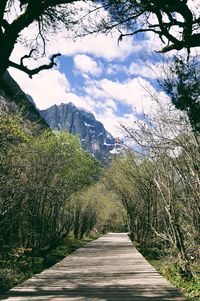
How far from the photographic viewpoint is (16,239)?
22.5 meters

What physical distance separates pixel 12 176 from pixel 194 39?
12.9 m

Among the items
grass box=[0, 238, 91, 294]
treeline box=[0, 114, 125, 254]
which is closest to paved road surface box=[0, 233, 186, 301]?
grass box=[0, 238, 91, 294]

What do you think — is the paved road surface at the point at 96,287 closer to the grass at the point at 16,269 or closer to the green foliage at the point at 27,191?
the grass at the point at 16,269

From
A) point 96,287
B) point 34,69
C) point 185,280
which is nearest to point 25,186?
point 96,287

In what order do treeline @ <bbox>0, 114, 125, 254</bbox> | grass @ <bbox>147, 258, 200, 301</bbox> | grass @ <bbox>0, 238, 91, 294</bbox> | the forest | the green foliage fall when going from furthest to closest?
1. the green foliage
2. treeline @ <bbox>0, 114, 125, 254</bbox>
3. grass @ <bbox>0, 238, 91, 294</bbox>
4. grass @ <bbox>147, 258, 200, 301</bbox>
5. the forest

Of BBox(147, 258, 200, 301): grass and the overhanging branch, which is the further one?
BBox(147, 258, 200, 301): grass

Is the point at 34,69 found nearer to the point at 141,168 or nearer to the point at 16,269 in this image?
the point at 16,269

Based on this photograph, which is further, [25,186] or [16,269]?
[25,186]

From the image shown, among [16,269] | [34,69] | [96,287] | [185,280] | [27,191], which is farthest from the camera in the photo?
[27,191]

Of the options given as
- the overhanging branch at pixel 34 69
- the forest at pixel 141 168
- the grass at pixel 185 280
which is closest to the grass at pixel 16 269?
the forest at pixel 141 168

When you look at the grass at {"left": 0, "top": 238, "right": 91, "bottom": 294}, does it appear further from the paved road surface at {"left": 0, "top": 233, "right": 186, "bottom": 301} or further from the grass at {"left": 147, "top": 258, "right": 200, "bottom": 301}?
the grass at {"left": 147, "top": 258, "right": 200, "bottom": 301}

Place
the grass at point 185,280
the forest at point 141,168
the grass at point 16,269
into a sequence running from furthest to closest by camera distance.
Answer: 1. the grass at point 16,269
2. the grass at point 185,280
3. the forest at point 141,168

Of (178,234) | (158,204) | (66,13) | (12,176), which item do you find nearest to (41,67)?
(66,13)

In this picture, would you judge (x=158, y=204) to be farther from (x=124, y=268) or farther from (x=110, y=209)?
(x=110, y=209)
